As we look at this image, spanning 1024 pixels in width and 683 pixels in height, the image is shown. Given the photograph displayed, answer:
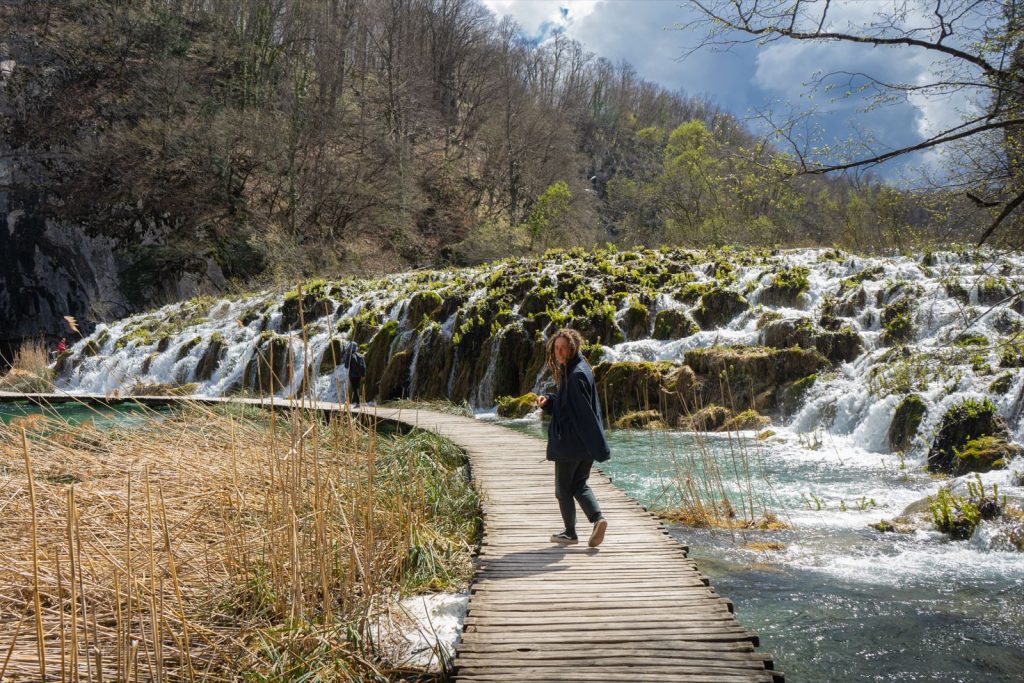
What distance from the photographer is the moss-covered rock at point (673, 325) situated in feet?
47.6

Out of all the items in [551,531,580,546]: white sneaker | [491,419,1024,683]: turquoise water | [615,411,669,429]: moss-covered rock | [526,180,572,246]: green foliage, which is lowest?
[491,419,1024,683]: turquoise water

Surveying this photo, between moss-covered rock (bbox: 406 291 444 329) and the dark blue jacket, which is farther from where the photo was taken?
moss-covered rock (bbox: 406 291 444 329)

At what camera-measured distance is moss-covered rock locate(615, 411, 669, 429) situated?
475 inches

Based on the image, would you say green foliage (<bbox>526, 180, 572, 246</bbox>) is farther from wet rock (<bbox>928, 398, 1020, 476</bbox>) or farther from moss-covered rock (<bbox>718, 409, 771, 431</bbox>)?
wet rock (<bbox>928, 398, 1020, 476</bbox>)

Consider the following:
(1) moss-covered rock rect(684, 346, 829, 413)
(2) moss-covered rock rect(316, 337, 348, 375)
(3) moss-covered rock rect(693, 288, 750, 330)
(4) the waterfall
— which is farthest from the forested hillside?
(2) moss-covered rock rect(316, 337, 348, 375)

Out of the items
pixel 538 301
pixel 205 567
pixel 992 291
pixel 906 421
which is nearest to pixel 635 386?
pixel 538 301

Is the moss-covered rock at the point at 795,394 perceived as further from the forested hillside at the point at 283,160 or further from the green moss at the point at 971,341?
the forested hillside at the point at 283,160

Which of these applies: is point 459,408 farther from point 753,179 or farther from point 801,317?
point 753,179

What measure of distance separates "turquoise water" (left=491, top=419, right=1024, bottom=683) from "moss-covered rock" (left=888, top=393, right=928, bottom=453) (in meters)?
1.12

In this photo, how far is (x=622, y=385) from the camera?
13.0 meters

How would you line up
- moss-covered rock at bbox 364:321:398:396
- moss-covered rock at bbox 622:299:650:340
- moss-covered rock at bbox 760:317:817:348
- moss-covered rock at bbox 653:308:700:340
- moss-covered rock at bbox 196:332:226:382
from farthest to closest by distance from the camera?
1. moss-covered rock at bbox 196:332:226:382
2. moss-covered rock at bbox 364:321:398:396
3. moss-covered rock at bbox 622:299:650:340
4. moss-covered rock at bbox 653:308:700:340
5. moss-covered rock at bbox 760:317:817:348

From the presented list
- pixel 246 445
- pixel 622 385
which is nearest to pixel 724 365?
pixel 622 385

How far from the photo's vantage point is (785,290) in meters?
14.8

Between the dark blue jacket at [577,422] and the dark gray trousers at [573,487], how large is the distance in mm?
103
